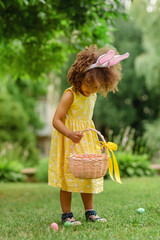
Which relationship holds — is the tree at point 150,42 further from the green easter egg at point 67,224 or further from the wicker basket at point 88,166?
the wicker basket at point 88,166

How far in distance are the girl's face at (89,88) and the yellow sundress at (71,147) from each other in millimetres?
63

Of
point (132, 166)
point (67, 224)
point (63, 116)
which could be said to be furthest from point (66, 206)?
point (132, 166)

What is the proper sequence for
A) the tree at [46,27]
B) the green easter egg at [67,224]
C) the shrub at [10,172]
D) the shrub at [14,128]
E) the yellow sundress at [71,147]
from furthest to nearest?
the shrub at [14,128], the shrub at [10,172], the tree at [46,27], the yellow sundress at [71,147], the green easter egg at [67,224]

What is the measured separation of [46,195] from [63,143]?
329 cm

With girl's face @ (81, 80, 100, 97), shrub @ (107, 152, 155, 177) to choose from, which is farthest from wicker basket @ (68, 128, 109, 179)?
shrub @ (107, 152, 155, 177)

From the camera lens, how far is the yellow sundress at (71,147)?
303 centimetres

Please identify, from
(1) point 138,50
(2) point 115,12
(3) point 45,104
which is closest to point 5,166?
(2) point 115,12

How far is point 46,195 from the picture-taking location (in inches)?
242

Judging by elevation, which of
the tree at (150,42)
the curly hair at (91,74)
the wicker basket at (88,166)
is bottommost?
the wicker basket at (88,166)

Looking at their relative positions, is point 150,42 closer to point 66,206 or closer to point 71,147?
point 71,147

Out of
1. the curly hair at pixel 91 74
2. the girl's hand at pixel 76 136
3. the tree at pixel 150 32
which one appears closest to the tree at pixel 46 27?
the curly hair at pixel 91 74

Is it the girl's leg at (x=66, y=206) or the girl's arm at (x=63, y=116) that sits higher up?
the girl's arm at (x=63, y=116)

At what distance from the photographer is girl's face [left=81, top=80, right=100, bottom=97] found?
9.63 ft

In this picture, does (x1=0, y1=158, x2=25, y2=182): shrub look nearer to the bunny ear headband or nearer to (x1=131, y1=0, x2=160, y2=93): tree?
the bunny ear headband
